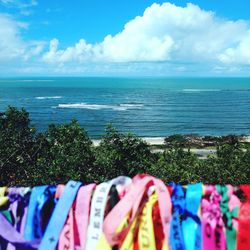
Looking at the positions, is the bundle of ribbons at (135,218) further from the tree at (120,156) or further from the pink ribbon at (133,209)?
the tree at (120,156)

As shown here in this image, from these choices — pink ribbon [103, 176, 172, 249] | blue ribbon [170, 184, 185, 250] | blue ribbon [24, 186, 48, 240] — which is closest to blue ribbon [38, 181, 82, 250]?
blue ribbon [24, 186, 48, 240]

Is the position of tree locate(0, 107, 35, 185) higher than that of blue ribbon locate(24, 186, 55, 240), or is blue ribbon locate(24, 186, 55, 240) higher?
blue ribbon locate(24, 186, 55, 240)

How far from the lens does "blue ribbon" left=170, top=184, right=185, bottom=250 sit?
107 inches

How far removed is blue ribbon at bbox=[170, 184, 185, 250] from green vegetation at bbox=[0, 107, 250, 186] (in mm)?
14626

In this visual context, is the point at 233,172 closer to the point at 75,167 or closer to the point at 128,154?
the point at 128,154

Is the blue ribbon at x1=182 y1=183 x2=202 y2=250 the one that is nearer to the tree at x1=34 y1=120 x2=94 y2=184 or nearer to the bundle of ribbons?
the bundle of ribbons

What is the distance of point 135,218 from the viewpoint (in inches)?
109

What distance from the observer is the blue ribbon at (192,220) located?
2.74 metres

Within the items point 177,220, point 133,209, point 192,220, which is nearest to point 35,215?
point 133,209

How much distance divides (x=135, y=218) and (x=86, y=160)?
15960 mm

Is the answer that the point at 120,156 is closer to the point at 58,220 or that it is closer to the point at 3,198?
the point at 3,198

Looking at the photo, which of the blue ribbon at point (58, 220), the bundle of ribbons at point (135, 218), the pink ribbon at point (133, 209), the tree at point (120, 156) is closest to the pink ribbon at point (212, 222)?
the bundle of ribbons at point (135, 218)

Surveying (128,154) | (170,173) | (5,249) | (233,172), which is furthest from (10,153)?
(5,249)

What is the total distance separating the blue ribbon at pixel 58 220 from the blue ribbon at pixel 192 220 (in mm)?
760
